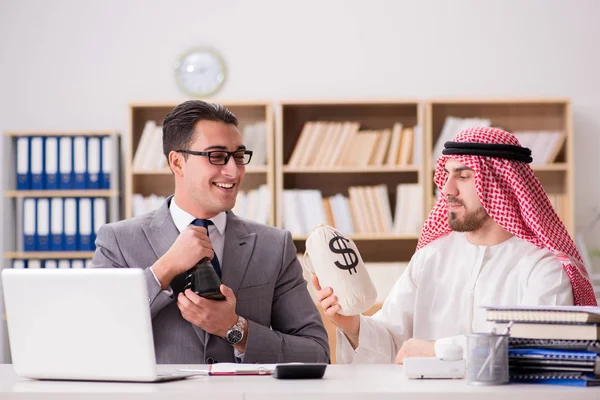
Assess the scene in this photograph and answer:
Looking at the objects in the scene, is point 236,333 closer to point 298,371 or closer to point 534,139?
point 298,371

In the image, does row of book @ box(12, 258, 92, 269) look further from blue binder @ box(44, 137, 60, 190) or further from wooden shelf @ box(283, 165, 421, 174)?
wooden shelf @ box(283, 165, 421, 174)

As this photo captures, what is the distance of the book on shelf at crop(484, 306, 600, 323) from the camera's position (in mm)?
1730

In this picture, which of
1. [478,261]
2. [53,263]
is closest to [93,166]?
[53,263]

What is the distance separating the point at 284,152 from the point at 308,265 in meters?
2.94

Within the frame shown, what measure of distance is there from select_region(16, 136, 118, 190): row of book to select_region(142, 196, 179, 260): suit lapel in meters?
2.71

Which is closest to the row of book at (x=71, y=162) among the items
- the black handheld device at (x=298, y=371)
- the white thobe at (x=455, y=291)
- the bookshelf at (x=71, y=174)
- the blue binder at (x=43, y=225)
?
the bookshelf at (x=71, y=174)

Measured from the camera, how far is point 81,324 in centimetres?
172

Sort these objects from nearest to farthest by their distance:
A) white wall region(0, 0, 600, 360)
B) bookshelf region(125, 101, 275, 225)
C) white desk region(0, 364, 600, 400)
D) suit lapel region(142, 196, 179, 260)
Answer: white desk region(0, 364, 600, 400) < suit lapel region(142, 196, 179, 260) < bookshelf region(125, 101, 275, 225) < white wall region(0, 0, 600, 360)

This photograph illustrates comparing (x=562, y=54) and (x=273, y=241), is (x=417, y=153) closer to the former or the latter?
(x=562, y=54)

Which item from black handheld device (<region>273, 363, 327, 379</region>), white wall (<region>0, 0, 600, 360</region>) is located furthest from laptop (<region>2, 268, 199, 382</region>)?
white wall (<region>0, 0, 600, 360</region>)

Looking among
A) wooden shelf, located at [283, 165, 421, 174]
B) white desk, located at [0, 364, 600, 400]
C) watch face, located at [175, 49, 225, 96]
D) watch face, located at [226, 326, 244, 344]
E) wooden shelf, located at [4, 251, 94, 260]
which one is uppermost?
watch face, located at [175, 49, 225, 96]

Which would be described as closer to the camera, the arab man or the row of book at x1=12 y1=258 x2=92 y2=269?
the arab man

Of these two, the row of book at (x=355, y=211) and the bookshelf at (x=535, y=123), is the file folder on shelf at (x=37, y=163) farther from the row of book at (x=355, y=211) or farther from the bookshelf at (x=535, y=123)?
the bookshelf at (x=535, y=123)

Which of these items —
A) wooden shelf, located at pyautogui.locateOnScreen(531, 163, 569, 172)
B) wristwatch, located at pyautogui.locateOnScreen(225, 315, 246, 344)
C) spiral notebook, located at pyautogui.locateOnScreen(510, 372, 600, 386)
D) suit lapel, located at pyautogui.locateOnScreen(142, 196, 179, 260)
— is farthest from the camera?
wooden shelf, located at pyautogui.locateOnScreen(531, 163, 569, 172)
